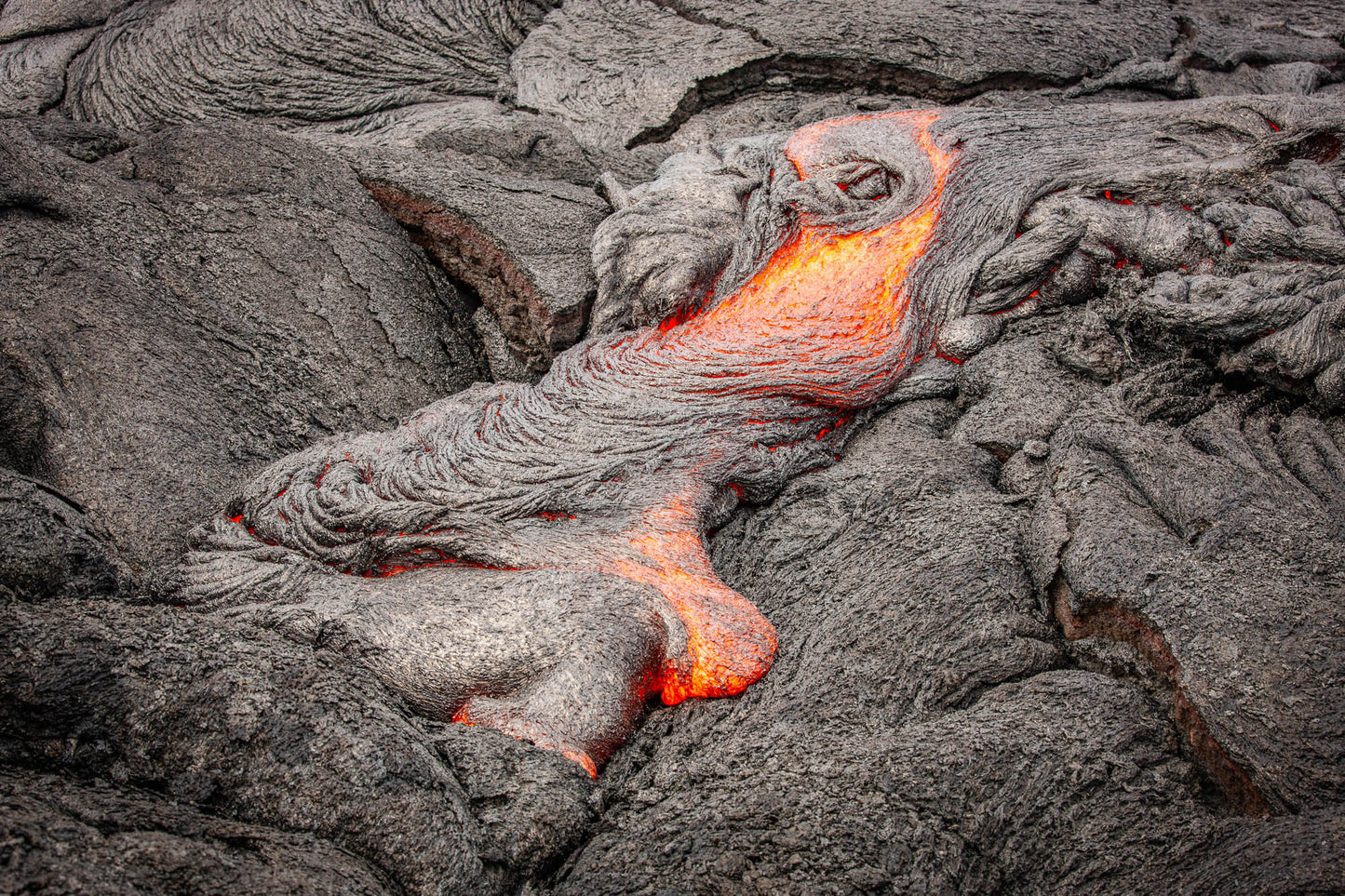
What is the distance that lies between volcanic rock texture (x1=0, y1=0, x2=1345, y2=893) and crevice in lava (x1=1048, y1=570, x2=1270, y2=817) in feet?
0.04

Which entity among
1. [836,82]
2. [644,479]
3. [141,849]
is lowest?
[644,479]

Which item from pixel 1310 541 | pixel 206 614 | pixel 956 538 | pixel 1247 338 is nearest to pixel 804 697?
pixel 956 538

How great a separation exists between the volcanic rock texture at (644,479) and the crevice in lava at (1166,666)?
0.01 m

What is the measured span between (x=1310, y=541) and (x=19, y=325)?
15.9ft

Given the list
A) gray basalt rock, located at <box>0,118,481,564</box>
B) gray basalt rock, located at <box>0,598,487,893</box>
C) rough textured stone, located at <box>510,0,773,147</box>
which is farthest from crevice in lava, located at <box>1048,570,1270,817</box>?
rough textured stone, located at <box>510,0,773,147</box>

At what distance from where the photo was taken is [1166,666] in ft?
9.21

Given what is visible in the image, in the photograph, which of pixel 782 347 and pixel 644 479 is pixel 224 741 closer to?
pixel 644 479

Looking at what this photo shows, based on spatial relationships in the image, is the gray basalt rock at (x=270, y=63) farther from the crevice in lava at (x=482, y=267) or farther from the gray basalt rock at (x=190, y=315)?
the crevice in lava at (x=482, y=267)

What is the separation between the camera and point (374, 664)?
2.97m

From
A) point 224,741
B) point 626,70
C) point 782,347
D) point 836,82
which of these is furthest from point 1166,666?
point 626,70

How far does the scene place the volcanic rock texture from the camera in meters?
2.31

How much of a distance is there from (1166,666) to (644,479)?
199cm

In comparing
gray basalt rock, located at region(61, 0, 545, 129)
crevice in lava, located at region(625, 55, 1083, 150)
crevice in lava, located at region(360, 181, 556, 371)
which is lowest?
crevice in lava, located at region(360, 181, 556, 371)

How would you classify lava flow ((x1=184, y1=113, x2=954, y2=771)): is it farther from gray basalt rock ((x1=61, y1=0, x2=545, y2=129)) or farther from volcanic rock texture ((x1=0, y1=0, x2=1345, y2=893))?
gray basalt rock ((x1=61, y1=0, x2=545, y2=129))
